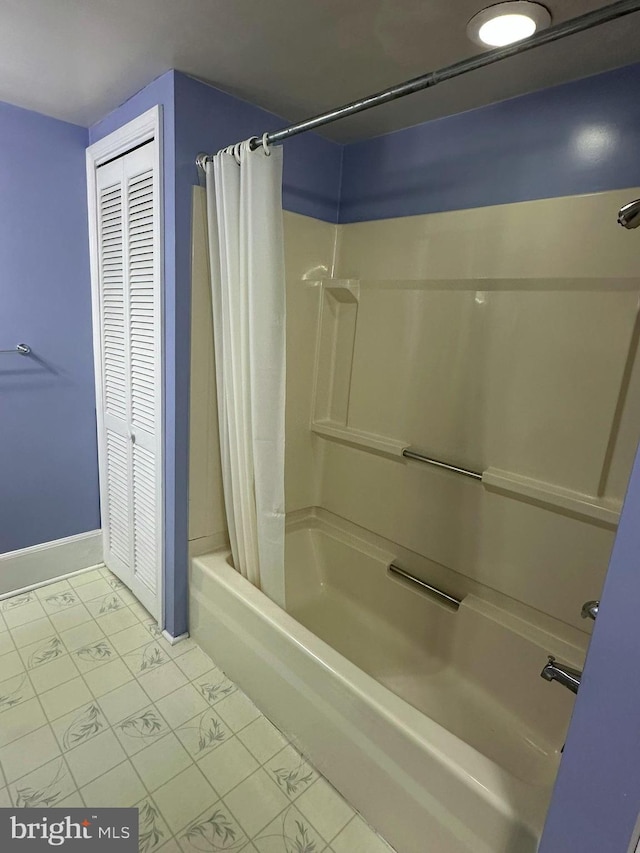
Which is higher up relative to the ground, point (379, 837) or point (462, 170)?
point (462, 170)

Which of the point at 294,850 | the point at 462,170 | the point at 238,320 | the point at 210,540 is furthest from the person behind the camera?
the point at 210,540

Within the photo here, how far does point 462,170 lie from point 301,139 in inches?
26.6

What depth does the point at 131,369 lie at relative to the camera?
1.87 m

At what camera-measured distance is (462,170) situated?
1.61 m

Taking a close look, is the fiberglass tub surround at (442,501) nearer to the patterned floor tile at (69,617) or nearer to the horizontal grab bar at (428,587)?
the horizontal grab bar at (428,587)

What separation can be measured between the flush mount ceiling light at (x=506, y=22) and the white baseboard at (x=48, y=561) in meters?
2.50

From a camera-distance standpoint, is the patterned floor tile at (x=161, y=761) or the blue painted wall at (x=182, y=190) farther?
the blue painted wall at (x=182, y=190)

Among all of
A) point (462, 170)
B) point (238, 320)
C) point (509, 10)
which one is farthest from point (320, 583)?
point (509, 10)

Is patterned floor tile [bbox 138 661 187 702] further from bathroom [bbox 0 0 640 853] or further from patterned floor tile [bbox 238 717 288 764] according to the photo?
patterned floor tile [bbox 238 717 288 764]

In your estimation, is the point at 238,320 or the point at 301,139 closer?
the point at 238,320

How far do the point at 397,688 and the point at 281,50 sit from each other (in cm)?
216

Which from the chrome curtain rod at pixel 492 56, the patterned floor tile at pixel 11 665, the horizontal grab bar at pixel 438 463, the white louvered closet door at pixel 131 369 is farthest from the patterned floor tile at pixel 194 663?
the chrome curtain rod at pixel 492 56

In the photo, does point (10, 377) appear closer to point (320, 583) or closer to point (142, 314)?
point (142, 314)

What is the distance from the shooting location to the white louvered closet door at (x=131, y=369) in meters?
1.66
